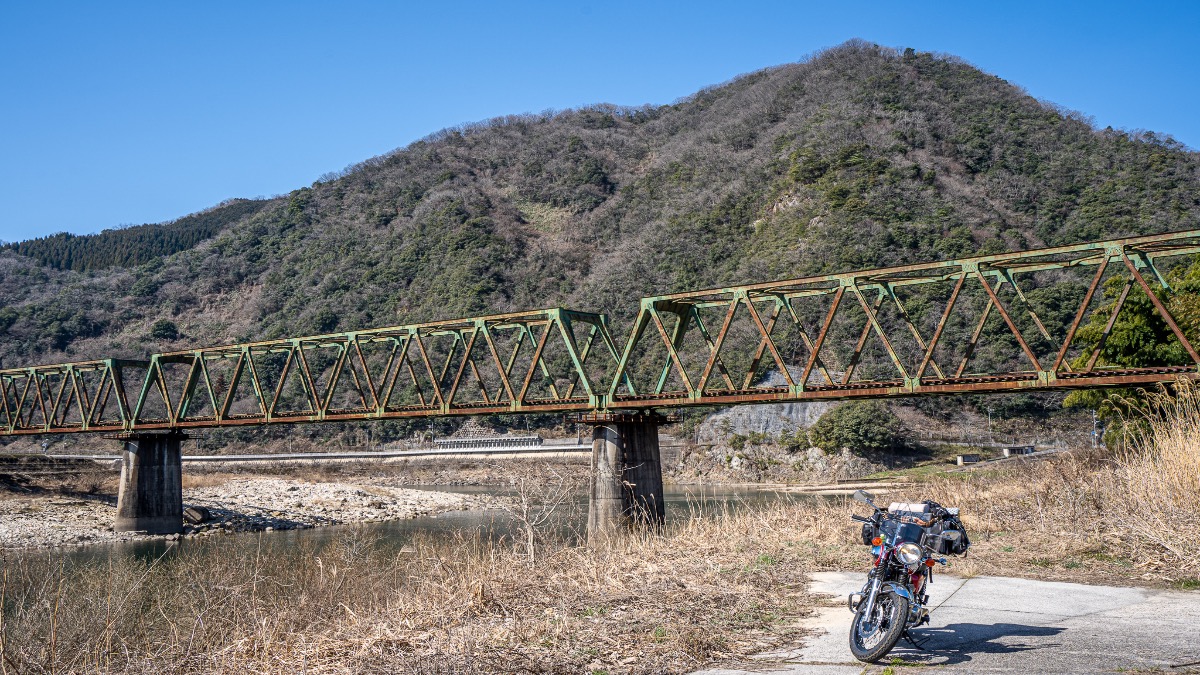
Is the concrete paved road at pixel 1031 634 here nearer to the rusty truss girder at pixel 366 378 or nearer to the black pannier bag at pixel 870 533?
the black pannier bag at pixel 870 533

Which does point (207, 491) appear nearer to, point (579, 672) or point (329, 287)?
point (579, 672)

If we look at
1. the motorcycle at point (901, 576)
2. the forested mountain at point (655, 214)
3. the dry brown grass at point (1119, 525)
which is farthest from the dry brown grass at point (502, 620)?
the forested mountain at point (655, 214)

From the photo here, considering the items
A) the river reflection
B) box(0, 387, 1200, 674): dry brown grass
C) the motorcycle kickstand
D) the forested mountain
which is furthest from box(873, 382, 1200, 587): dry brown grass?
the forested mountain

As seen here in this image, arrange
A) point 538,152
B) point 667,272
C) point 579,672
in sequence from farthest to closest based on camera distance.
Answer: point 538,152 → point 667,272 → point 579,672

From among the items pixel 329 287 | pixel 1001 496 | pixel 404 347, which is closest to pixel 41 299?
pixel 329 287

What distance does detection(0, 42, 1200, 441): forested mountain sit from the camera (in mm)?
85125

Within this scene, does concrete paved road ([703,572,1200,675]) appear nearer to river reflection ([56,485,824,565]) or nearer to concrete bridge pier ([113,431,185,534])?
river reflection ([56,485,824,565])

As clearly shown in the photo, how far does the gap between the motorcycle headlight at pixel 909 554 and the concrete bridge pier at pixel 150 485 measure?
37.1m

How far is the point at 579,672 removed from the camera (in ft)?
25.4

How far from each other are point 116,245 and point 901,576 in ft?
583

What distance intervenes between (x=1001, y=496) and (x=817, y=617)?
406 inches

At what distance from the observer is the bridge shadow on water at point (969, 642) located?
25.3ft

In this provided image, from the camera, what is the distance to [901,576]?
7.67 m

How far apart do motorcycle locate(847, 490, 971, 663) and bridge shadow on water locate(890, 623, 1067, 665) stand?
0.21m
